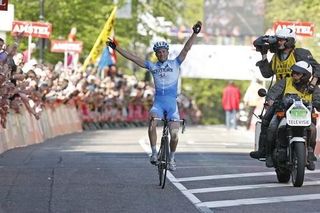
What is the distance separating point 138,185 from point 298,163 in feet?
6.98

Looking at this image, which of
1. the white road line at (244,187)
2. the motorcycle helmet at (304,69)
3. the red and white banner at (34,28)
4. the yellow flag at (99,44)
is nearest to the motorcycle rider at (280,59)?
the motorcycle helmet at (304,69)

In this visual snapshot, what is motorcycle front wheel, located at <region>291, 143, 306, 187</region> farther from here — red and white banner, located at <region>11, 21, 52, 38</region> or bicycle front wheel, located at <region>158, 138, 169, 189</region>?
red and white banner, located at <region>11, 21, 52, 38</region>

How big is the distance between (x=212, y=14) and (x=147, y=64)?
4226 centimetres

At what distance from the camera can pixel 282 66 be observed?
1758cm

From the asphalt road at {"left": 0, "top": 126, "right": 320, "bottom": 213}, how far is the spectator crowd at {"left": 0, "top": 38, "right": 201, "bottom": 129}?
1790 mm

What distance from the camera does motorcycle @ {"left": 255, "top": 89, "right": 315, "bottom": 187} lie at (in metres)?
16.2

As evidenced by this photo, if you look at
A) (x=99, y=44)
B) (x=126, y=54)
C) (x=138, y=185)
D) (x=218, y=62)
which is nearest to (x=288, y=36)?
(x=126, y=54)

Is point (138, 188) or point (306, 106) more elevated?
point (306, 106)

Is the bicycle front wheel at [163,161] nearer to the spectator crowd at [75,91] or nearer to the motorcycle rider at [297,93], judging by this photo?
the motorcycle rider at [297,93]

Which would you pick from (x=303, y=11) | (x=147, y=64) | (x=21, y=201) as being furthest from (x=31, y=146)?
(x=303, y=11)

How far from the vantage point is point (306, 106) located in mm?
16422

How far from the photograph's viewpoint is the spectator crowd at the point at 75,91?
81.9ft

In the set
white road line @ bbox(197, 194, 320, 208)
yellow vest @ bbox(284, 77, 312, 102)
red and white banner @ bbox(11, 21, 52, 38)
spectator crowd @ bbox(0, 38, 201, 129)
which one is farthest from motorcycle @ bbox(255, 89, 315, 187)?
red and white banner @ bbox(11, 21, 52, 38)

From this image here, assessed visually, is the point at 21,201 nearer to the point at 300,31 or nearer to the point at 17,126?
the point at 17,126
